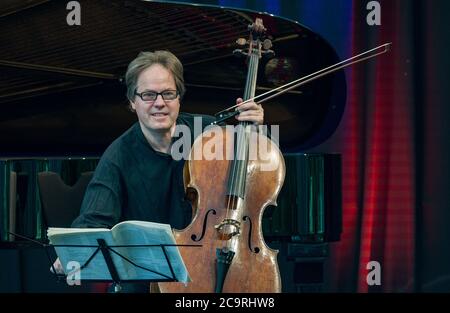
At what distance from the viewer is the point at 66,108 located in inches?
133

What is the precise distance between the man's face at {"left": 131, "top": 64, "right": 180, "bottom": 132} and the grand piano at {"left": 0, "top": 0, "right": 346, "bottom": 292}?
0.51 metres

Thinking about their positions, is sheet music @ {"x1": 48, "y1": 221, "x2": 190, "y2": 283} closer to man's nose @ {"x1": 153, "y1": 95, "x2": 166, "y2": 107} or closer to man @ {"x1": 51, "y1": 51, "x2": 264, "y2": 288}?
man @ {"x1": 51, "y1": 51, "x2": 264, "y2": 288}

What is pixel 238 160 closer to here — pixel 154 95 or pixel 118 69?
pixel 154 95

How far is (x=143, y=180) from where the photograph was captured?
2.67 metres

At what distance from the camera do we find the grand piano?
3.05m

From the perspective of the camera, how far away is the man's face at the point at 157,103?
2.65 meters

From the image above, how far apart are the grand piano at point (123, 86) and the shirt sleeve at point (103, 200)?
492 millimetres

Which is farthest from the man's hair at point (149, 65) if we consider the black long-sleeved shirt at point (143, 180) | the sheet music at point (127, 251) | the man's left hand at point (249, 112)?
the sheet music at point (127, 251)

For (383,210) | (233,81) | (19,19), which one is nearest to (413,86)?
(383,210)

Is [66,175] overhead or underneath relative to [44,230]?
overhead

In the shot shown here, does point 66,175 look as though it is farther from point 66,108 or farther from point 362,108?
point 362,108

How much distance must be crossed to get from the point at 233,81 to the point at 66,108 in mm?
663
